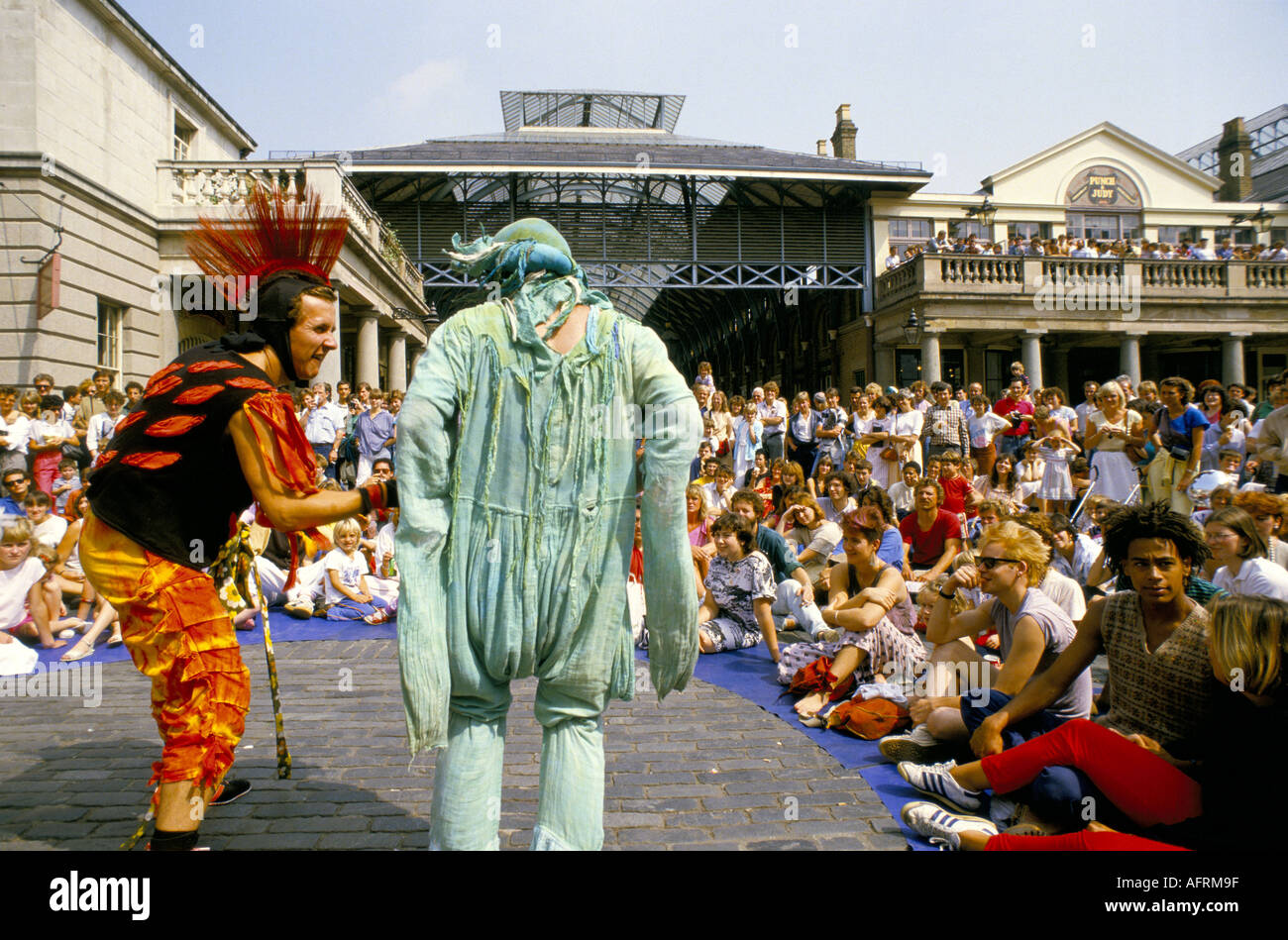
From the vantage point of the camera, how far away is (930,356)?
21.1 m

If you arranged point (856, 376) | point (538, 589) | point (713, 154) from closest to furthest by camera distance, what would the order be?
point (538, 589), point (713, 154), point (856, 376)

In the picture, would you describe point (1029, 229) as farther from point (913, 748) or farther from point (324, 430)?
point (913, 748)

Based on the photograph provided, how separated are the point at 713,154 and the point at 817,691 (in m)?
20.7

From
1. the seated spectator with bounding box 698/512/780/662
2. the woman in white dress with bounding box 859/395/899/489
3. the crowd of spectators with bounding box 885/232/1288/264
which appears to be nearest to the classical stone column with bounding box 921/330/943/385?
the crowd of spectators with bounding box 885/232/1288/264

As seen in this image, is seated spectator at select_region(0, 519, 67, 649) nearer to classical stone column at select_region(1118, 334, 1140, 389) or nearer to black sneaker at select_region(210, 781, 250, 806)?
black sneaker at select_region(210, 781, 250, 806)

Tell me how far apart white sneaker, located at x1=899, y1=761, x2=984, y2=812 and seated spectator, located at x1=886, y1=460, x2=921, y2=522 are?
518 centimetres

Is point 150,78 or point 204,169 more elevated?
point 150,78

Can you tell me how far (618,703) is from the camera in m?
5.17

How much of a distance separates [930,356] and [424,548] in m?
20.7

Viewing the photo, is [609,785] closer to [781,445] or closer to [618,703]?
[618,703]

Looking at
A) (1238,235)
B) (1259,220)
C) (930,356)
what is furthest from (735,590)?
(1259,220)

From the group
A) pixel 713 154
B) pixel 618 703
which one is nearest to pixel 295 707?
pixel 618 703

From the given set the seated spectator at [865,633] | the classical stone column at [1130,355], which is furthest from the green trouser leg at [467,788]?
the classical stone column at [1130,355]
